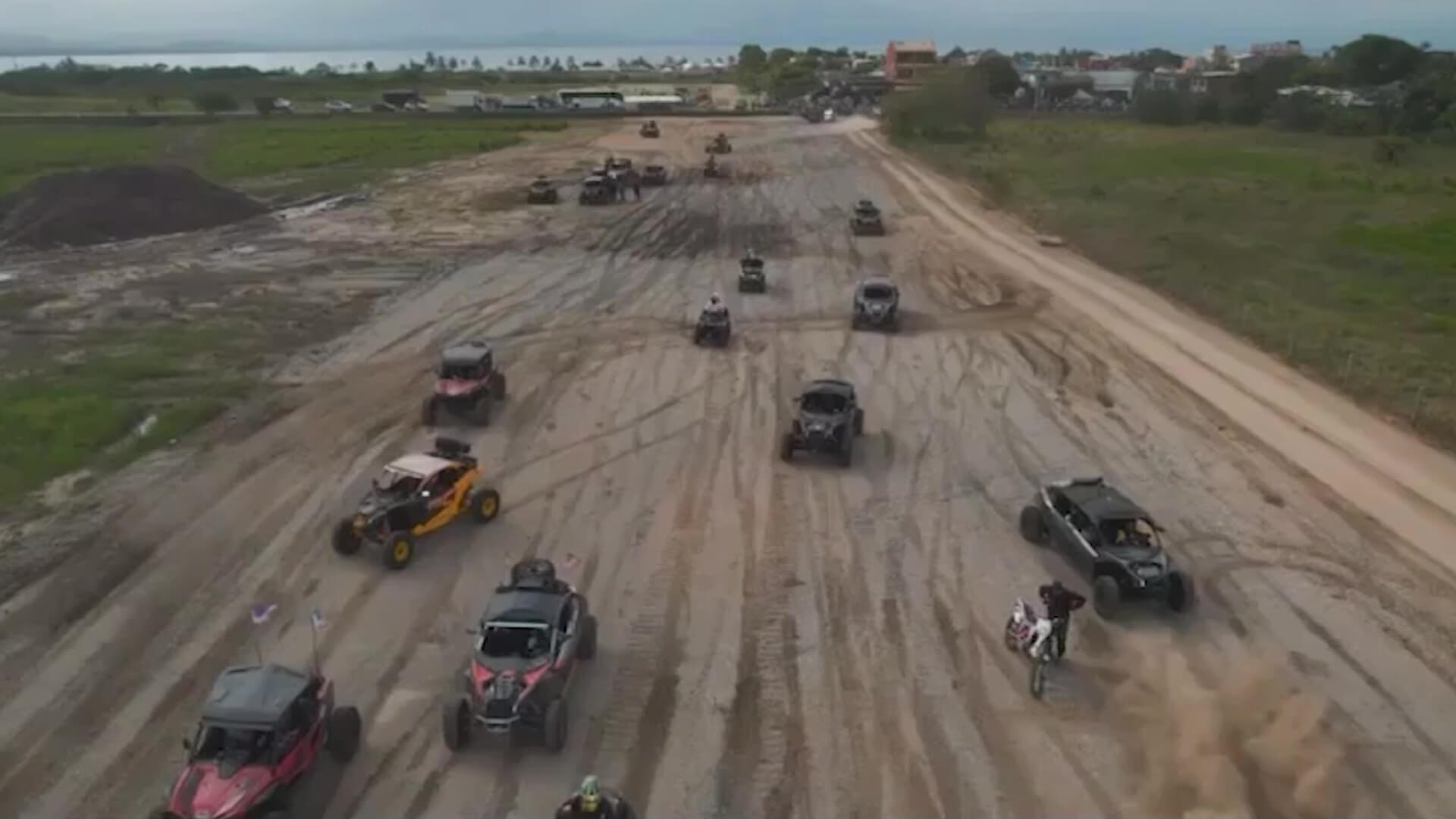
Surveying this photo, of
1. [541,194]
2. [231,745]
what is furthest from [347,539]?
[541,194]

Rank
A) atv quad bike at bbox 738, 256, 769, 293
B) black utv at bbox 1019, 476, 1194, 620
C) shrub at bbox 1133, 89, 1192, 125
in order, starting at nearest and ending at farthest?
black utv at bbox 1019, 476, 1194, 620
atv quad bike at bbox 738, 256, 769, 293
shrub at bbox 1133, 89, 1192, 125

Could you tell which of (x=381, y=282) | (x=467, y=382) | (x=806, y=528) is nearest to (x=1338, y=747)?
(x=806, y=528)

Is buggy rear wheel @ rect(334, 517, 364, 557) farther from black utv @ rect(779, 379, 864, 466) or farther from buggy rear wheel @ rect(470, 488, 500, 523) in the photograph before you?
black utv @ rect(779, 379, 864, 466)

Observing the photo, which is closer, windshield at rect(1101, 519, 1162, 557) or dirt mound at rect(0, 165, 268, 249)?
windshield at rect(1101, 519, 1162, 557)

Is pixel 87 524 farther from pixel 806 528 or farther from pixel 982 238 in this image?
pixel 982 238

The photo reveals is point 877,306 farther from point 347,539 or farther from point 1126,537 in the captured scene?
point 347,539

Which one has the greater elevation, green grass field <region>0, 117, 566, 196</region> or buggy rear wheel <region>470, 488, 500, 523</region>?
green grass field <region>0, 117, 566, 196</region>

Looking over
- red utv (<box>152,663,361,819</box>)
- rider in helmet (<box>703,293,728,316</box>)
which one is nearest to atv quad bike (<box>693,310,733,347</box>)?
rider in helmet (<box>703,293,728,316</box>)
